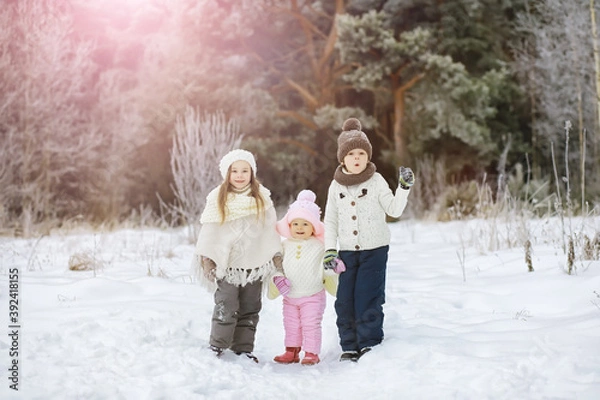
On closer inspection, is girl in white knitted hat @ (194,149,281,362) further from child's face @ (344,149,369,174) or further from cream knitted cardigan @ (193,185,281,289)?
child's face @ (344,149,369,174)

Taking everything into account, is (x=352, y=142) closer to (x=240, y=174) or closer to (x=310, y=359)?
(x=240, y=174)

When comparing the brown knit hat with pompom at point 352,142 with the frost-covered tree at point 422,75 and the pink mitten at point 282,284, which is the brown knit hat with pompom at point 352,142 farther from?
the frost-covered tree at point 422,75

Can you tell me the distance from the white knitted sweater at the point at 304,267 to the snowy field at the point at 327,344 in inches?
19.7

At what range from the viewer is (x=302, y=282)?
163 inches

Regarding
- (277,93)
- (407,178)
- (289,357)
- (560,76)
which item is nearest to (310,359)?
(289,357)

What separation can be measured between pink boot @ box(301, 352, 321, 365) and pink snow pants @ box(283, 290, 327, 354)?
0.03m

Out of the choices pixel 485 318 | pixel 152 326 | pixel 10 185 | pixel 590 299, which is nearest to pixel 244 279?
pixel 152 326

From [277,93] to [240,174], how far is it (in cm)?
1779

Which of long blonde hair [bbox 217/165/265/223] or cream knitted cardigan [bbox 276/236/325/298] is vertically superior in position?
long blonde hair [bbox 217/165/265/223]

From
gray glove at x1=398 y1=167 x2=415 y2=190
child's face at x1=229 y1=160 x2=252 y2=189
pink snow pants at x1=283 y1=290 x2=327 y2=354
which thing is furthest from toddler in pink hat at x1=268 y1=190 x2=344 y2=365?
gray glove at x1=398 y1=167 x2=415 y2=190

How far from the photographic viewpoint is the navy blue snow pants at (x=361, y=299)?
13.1 ft

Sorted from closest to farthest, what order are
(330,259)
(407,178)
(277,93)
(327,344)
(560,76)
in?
(407,178) < (330,259) < (327,344) < (560,76) < (277,93)

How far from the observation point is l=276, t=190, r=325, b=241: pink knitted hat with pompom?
4.18 meters

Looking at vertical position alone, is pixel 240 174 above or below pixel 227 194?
above
